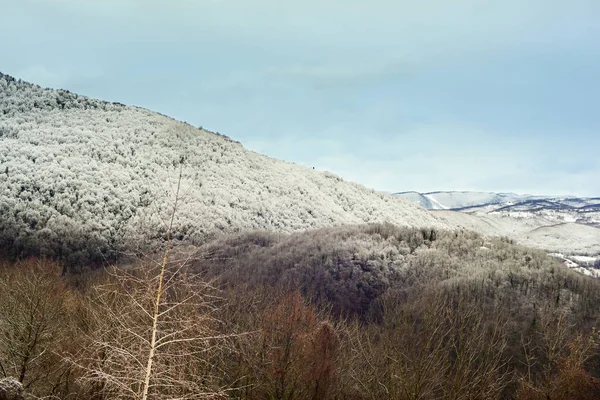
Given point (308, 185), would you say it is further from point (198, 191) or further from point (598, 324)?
point (598, 324)

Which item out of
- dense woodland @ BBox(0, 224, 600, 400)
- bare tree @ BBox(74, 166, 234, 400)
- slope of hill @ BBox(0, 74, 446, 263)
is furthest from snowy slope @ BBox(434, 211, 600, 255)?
bare tree @ BBox(74, 166, 234, 400)

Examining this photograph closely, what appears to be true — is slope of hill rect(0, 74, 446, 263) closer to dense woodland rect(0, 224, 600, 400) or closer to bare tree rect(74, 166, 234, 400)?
dense woodland rect(0, 224, 600, 400)

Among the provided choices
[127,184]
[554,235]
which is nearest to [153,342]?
[127,184]

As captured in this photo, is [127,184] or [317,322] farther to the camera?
[127,184]

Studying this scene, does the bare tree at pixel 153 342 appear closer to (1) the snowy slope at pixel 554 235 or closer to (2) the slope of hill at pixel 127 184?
(2) the slope of hill at pixel 127 184

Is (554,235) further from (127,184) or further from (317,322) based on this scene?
(317,322)

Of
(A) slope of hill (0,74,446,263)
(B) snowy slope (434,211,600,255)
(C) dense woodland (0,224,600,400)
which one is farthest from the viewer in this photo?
(B) snowy slope (434,211,600,255)
